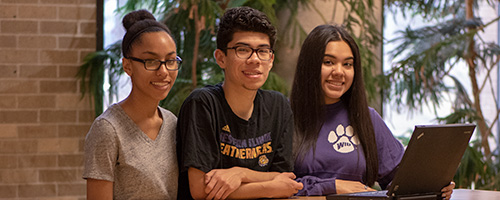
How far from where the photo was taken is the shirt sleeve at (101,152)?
1.80 meters

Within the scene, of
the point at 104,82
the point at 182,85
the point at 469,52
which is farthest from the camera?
the point at 469,52

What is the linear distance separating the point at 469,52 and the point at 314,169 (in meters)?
2.31

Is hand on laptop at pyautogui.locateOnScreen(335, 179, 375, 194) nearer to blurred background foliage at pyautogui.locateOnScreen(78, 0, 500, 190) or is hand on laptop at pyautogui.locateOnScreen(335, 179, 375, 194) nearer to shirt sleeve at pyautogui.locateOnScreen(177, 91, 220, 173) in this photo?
shirt sleeve at pyautogui.locateOnScreen(177, 91, 220, 173)

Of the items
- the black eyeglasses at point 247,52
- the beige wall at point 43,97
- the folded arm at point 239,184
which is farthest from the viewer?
the beige wall at point 43,97

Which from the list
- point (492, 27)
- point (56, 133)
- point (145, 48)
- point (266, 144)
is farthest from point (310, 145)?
point (492, 27)

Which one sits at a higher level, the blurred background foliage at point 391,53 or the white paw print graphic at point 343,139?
the blurred background foliage at point 391,53

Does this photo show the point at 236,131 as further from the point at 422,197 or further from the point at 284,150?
the point at 422,197

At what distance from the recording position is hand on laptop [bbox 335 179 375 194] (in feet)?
7.19

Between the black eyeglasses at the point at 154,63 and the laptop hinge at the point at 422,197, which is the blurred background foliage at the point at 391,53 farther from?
the laptop hinge at the point at 422,197

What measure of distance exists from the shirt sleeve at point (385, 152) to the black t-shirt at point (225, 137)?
0.49 metres

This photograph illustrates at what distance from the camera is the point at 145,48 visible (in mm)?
1915

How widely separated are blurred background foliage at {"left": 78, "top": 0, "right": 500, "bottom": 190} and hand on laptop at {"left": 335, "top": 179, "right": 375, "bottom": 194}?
1.39 metres

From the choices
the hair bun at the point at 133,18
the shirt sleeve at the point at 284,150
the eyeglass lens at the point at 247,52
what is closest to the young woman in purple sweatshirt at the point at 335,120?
the shirt sleeve at the point at 284,150

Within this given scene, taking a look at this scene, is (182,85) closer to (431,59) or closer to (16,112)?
(16,112)
